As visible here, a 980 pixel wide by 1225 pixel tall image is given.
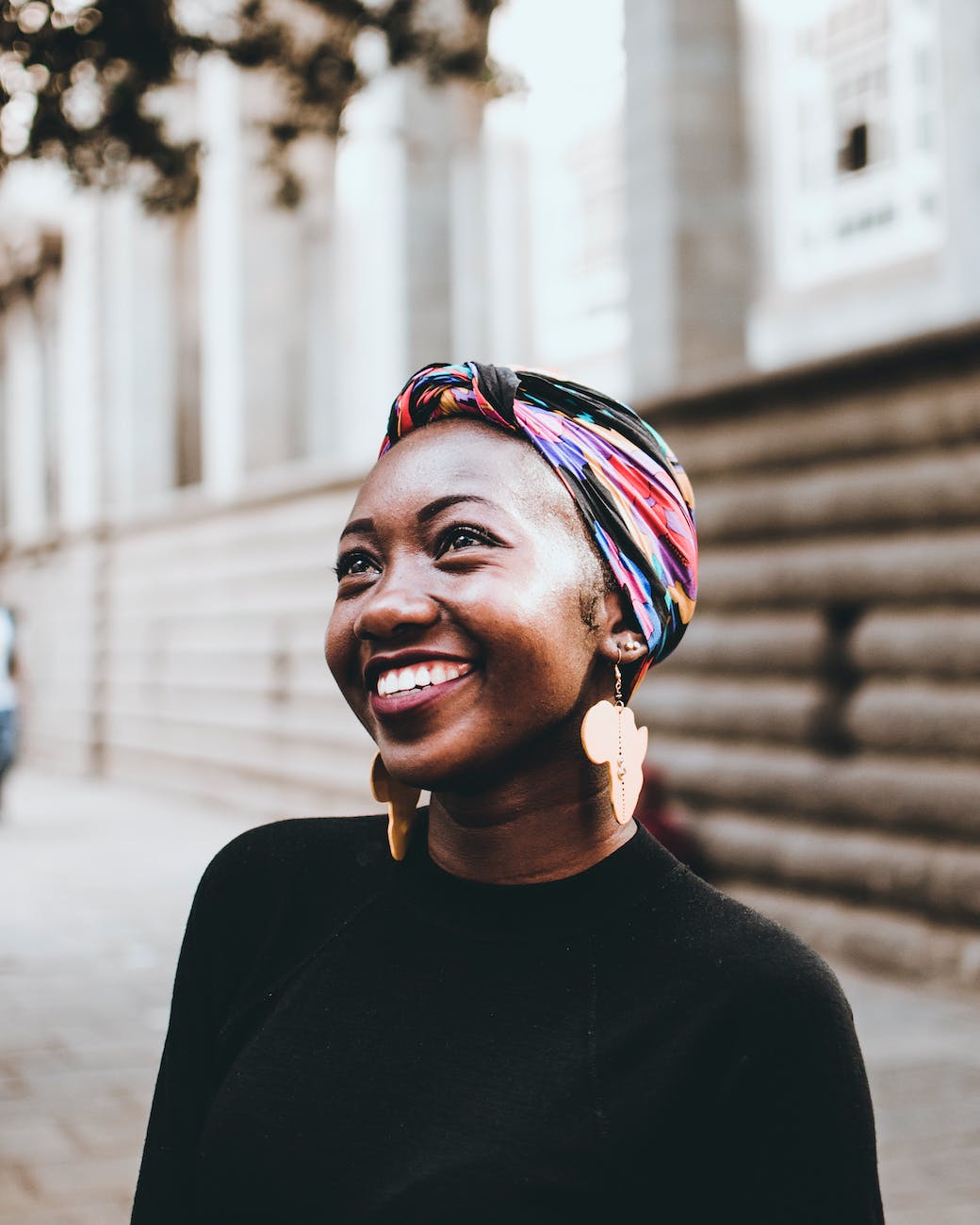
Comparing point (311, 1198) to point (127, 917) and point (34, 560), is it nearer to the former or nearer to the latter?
point (127, 917)

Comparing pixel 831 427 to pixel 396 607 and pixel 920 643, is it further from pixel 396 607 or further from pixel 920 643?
pixel 396 607

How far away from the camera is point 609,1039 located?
1.42 meters

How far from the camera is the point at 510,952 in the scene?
1532 millimetres

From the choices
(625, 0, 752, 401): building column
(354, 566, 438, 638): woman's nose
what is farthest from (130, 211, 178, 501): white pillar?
(354, 566, 438, 638): woman's nose

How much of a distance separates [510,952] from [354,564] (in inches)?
17.4

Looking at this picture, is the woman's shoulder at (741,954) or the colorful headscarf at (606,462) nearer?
the woman's shoulder at (741,954)

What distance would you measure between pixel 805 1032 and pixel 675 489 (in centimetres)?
58

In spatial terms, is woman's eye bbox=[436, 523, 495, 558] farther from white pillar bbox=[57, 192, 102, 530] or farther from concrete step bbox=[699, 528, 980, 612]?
white pillar bbox=[57, 192, 102, 530]

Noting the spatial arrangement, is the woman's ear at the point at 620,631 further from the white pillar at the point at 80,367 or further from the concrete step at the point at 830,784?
the white pillar at the point at 80,367

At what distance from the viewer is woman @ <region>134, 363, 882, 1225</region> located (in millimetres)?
1375

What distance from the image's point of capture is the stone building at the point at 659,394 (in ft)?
24.1

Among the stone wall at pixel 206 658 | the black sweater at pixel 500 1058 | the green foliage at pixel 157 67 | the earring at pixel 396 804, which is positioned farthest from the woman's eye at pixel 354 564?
the stone wall at pixel 206 658

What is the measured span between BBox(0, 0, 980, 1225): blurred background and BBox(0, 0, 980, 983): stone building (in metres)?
0.03

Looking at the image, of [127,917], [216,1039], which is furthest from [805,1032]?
[127,917]
